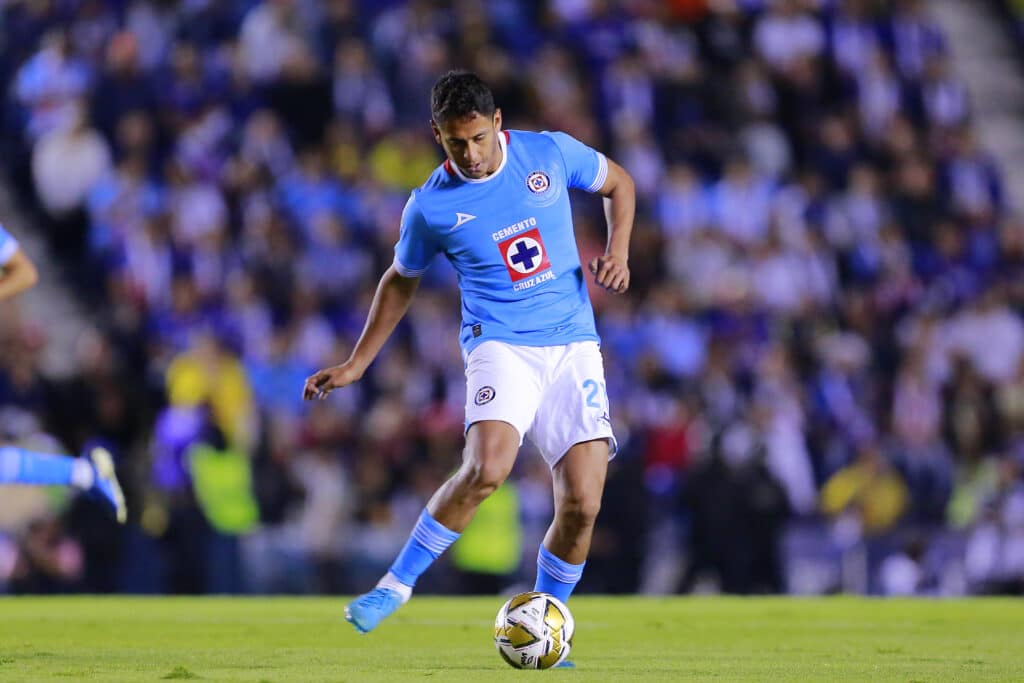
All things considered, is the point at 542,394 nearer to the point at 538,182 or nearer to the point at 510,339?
the point at 510,339

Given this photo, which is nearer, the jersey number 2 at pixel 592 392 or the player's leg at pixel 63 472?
the jersey number 2 at pixel 592 392

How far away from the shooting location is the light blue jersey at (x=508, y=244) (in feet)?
25.0

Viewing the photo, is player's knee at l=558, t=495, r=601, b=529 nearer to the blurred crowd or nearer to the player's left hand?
the player's left hand

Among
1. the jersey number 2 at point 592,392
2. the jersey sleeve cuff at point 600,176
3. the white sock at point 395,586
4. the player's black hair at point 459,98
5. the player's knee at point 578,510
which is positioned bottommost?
the white sock at point 395,586

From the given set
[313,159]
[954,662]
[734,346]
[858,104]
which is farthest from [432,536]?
[858,104]

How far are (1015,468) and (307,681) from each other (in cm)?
1082

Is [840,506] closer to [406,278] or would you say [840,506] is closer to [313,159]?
[313,159]

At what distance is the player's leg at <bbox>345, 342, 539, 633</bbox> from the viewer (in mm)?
7359

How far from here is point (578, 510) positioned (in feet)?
24.5

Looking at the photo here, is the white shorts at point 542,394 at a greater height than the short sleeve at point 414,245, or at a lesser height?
lesser

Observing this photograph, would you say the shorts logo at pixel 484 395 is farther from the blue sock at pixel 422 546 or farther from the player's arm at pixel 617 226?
the player's arm at pixel 617 226

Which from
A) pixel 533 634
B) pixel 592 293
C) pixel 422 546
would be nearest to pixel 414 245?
pixel 422 546

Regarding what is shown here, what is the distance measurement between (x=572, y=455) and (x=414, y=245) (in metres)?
1.19

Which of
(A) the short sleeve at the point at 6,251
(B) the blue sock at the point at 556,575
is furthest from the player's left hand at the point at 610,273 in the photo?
(A) the short sleeve at the point at 6,251
